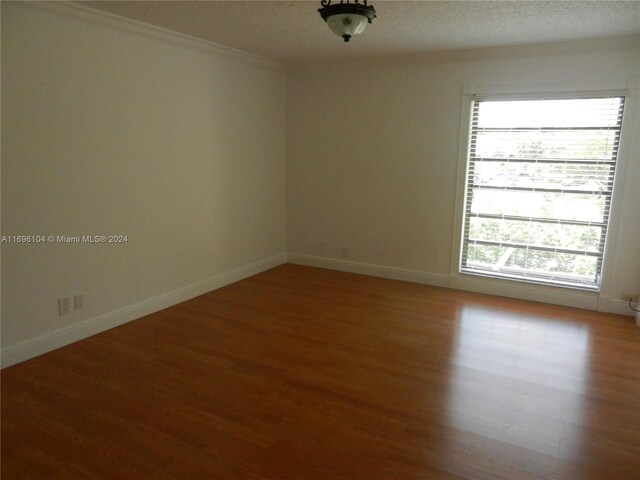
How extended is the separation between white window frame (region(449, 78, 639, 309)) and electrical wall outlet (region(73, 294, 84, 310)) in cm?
376

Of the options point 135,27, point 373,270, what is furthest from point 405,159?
point 135,27

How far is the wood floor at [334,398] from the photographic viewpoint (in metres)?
2.17

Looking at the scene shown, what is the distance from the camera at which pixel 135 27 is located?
→ 359 centimetres

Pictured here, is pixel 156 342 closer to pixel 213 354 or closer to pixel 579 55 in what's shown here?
pixel 213 354

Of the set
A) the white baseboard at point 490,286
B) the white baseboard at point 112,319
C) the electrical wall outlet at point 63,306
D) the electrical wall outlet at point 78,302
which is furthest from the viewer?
the white baseboard at point 490,286

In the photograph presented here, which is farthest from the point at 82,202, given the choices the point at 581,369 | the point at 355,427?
the point at 581,369

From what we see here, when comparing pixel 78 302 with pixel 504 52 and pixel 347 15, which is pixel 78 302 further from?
pixel 504 52

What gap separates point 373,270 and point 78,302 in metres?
3.30

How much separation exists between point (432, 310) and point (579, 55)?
2784 mm

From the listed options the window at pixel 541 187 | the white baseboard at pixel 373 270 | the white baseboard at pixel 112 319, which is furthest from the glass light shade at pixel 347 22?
the white baseboard at pixel 373 270

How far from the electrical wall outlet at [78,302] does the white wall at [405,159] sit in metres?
2.96

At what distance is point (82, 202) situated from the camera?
3.39 metres

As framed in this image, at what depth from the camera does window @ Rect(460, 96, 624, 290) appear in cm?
414

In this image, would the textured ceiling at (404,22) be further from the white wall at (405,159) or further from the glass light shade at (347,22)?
the glass light shade at (347,22)
